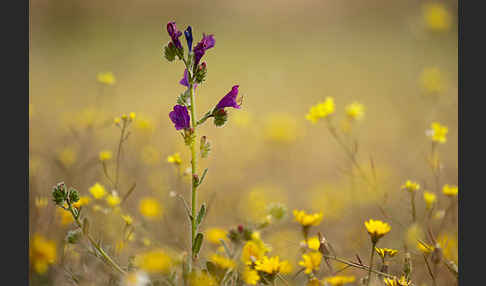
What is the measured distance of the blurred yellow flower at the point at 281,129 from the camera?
337cm

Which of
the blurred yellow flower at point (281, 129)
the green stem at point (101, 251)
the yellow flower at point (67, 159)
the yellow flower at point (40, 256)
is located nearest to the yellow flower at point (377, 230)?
the green stem at point (101, 251)

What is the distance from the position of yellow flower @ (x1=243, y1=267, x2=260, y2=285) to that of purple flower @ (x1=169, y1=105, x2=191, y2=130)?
1.39ft

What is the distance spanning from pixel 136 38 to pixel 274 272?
4679mm

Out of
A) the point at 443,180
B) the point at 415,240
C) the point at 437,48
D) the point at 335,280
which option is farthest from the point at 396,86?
the point at 335,280

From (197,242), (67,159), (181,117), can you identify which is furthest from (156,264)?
(67,159)

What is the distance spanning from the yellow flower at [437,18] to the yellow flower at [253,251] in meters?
2.81

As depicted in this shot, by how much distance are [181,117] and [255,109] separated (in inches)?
115

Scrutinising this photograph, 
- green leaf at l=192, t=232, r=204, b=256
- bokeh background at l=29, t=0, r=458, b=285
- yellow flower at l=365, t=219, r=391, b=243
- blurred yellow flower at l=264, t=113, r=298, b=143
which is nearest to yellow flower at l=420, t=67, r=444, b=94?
bokeh background at l=29, t=0, r=458, b=285

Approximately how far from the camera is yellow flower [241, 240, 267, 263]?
52.0 inches

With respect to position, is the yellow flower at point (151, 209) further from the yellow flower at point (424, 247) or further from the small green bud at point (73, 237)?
the yellow flower at point (424, 247)

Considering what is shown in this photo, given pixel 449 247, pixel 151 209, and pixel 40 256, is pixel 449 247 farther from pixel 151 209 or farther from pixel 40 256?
pixel 40 256

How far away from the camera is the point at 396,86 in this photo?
4305 mm

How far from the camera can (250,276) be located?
1.23 meters

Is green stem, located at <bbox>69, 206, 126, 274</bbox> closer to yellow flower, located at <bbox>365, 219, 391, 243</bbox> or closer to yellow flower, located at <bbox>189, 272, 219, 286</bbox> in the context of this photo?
yellow flower, located at <bbox>189, 272, 219, 286</bbox>
